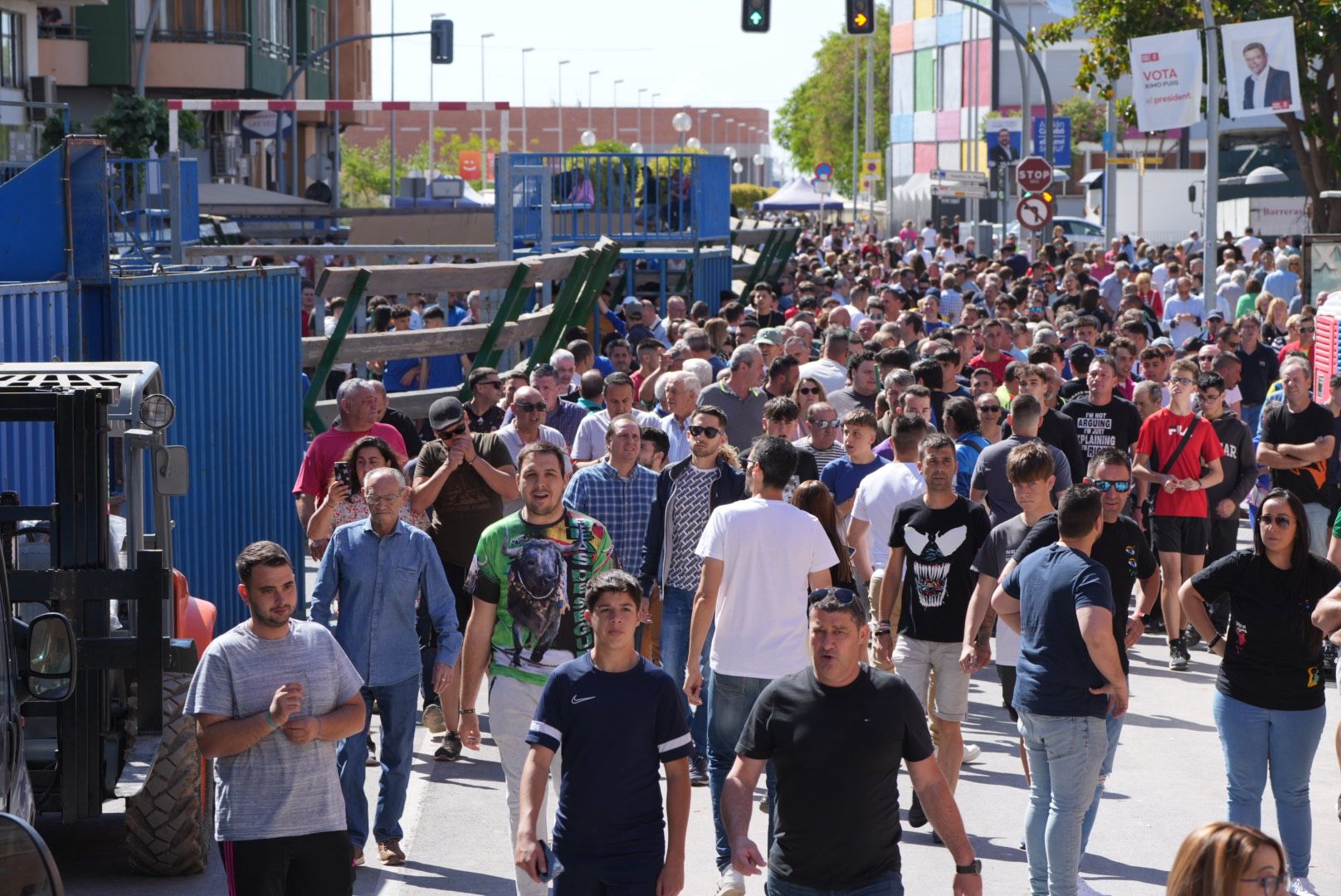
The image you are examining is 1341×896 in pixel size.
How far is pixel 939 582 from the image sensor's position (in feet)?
26.3

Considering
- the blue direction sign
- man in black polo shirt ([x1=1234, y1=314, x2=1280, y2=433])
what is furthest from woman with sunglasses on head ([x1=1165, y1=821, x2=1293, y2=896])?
the blue direction sign

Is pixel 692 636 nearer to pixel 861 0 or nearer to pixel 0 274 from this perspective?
pixel 0 274

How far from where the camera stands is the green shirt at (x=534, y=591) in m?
6.88

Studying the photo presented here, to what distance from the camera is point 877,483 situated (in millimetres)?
8938

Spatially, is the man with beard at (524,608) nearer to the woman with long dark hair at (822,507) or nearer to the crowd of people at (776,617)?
the crowd of people at (776,617)

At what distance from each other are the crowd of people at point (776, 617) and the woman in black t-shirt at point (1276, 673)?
0.04 feet

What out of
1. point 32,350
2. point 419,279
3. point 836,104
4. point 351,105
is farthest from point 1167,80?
point 836,104

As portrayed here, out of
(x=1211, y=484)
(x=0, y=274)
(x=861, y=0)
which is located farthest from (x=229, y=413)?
(x=861, y=0)

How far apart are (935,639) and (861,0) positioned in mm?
22698

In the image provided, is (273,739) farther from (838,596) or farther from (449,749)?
(449,749)

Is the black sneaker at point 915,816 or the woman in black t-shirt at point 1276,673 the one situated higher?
the woman in black t-shirt at point 1276,673

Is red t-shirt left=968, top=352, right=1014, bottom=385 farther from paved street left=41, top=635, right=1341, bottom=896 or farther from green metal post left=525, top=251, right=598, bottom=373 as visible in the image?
paved street left=41, top=635, right=1341, bottom=896

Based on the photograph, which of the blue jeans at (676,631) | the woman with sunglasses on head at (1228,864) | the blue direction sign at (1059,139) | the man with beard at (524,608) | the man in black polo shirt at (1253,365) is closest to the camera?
the woman with sunglasses on head at (1228,864)

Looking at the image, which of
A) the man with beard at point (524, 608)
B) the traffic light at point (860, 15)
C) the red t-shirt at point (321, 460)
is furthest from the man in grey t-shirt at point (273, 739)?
the traffic light at point (860, 15)
